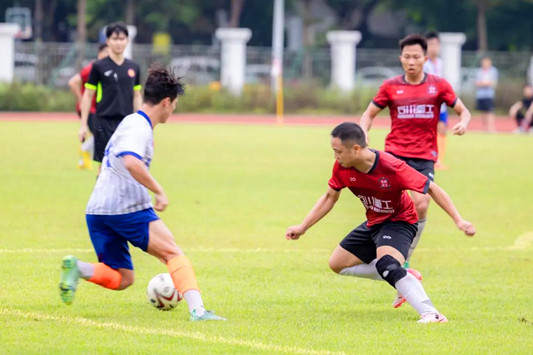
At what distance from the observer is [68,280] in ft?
22.5

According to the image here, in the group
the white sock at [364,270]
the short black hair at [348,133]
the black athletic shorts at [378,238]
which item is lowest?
the white sock at [364,270]

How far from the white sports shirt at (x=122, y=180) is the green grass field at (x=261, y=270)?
77 cm

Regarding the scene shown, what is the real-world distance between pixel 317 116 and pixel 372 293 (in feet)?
97.2

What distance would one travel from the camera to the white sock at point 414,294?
704 centimetres

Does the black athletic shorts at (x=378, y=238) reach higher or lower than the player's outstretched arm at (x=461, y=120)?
lower

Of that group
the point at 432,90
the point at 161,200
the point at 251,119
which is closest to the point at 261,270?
the point at 432,90

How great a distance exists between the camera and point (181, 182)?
16.5m

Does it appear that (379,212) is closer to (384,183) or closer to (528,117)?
(384,183)

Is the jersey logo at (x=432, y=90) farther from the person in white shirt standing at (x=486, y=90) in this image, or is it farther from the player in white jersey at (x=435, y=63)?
the person in white shirt standing at (x=486, y=90)

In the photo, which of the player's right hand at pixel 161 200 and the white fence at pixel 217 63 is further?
the white fence at pixel 217 63

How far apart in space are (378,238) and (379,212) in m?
0.19

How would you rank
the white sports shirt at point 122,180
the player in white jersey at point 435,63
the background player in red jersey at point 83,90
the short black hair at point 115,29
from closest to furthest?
the white sports shirt at point 122,180 → the short black hair at point 115,29 → the background player in red jersey at point 83,90 → the player in white jersey at point 435,63

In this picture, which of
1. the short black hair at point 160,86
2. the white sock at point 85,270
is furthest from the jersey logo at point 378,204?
the white sock at point 85,270

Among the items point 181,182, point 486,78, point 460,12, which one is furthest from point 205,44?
point 181,182
